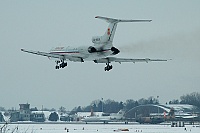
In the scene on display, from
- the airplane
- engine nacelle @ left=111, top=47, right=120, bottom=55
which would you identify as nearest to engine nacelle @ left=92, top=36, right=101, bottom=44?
the airplane

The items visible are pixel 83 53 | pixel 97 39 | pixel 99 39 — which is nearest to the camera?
pixel 99 39

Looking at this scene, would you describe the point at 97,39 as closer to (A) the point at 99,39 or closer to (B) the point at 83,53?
(A) the point at 99,39

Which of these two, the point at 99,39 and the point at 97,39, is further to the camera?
the point at 97,39

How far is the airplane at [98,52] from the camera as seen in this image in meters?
85.8

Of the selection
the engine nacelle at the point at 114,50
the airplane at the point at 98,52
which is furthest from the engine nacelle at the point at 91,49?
the engine nacelle at the point at 114,50

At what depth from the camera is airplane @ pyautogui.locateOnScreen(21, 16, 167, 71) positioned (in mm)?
85812

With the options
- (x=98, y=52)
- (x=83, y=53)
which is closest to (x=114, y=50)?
(x=98, y=52)

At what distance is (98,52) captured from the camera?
8662cm

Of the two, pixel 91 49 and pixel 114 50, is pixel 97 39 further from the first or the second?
pixel 114 50

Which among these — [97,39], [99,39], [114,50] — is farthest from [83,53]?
[114,50]

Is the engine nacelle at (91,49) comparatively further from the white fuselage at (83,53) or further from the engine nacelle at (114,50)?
the engine nacelle at (114,50)

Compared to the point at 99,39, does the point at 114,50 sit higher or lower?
lower

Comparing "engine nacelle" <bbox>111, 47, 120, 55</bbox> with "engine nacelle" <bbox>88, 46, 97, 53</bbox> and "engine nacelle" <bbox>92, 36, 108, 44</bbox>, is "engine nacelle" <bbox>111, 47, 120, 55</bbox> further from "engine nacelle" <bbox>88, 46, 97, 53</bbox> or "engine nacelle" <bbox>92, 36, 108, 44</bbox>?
"engine nacelle" <bbox>88, 46, 97, 53</bbox>

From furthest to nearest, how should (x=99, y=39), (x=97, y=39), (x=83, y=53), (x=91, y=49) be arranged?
(x=83, y=53), (x=91, y=49), (x=97, y=39), (x=99, y=39)
